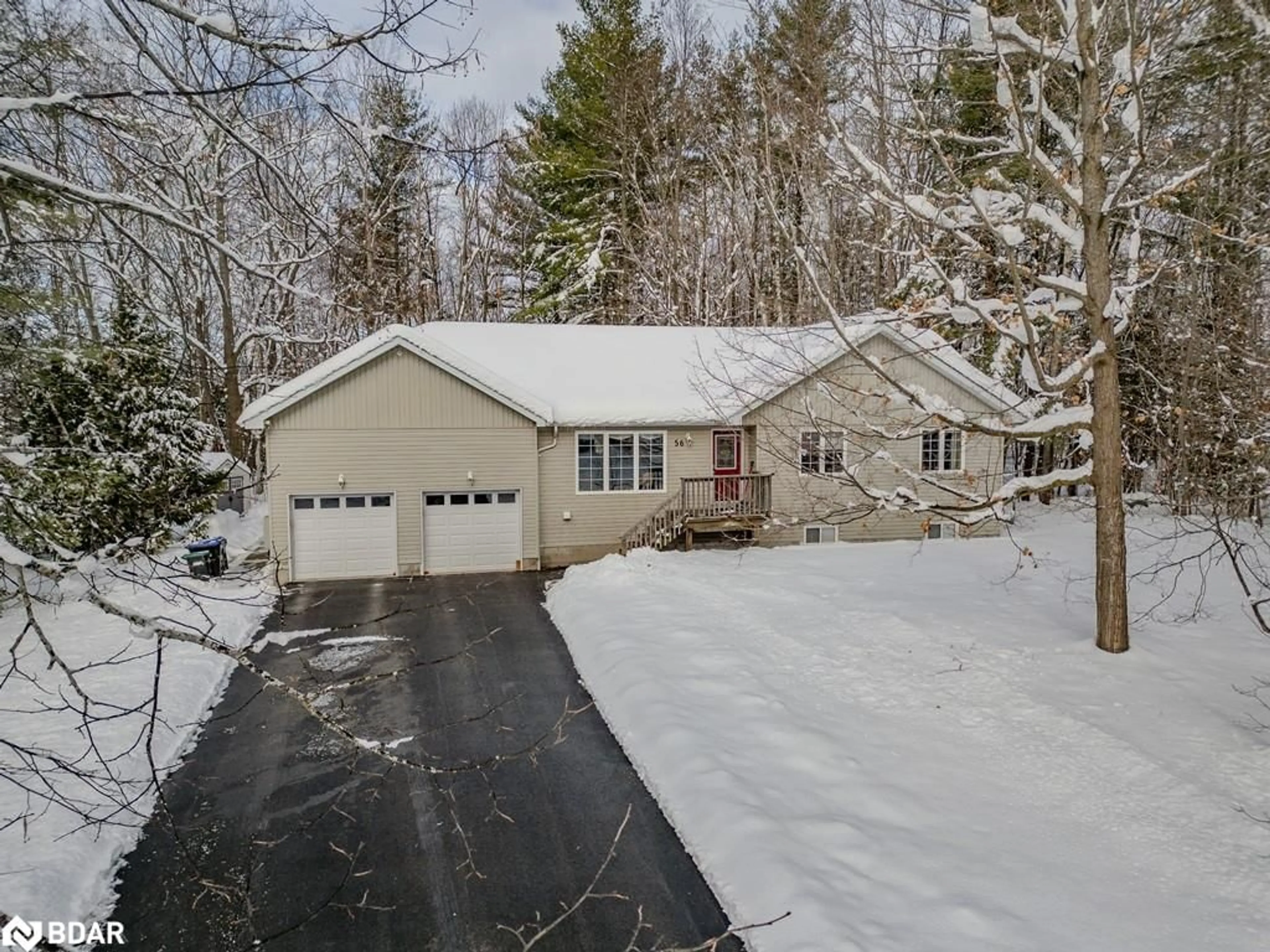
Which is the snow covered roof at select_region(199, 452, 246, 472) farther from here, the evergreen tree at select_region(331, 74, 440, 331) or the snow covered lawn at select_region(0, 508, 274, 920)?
the evergreen tree at select_region(331, 74, 440, 331)

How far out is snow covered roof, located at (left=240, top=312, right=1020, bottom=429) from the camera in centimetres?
1429

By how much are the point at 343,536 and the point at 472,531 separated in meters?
2.59

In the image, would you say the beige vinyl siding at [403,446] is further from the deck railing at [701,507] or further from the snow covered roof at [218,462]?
the deck railing at [701,507]

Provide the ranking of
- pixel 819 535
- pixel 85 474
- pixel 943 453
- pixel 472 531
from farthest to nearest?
pixel 943 453 → pixel 819 535 → pixel 472 531 → pixel 85 474

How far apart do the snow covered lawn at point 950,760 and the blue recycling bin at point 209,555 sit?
23.1 ft

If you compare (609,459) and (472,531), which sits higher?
(609,459)

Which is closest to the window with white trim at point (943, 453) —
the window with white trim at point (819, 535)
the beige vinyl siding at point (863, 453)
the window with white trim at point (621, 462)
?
the beige vinyl siding at point (863, 453)

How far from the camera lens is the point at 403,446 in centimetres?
1476

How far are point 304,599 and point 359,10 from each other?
12.5 metres

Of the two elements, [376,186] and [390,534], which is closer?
[376,186]

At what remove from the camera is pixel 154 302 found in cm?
380

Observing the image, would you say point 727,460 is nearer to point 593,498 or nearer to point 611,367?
point 593,498

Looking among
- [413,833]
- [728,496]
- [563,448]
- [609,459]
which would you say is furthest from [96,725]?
Answer: [728,496]

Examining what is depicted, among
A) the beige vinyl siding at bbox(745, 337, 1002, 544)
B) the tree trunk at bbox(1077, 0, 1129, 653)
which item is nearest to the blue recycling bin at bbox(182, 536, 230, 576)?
the beige vinyl siding at bbox(745, 337, 1002, 544)
